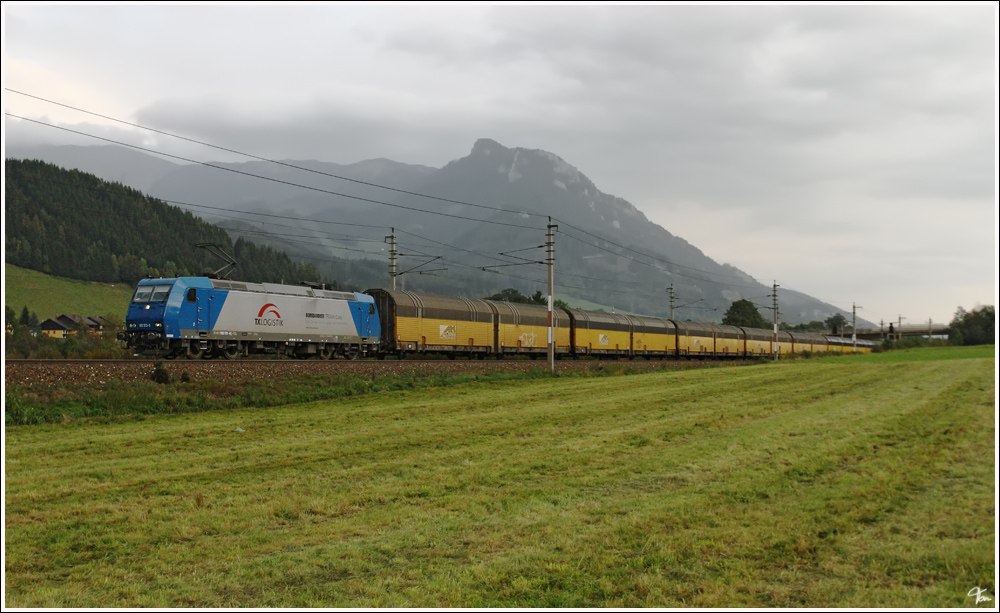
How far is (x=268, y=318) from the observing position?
1318 inches

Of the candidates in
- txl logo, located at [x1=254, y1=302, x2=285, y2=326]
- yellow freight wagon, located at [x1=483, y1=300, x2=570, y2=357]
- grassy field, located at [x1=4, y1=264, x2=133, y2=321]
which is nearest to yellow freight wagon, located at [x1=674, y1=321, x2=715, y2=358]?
yellow freight wagon, located at [x1=483, y1=300, x2=570, y2=357]

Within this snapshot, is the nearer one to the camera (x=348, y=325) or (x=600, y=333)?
(x=348, y=325)

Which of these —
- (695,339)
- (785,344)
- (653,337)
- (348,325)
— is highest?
(348,325)

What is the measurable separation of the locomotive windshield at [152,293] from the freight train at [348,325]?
0.19 feet

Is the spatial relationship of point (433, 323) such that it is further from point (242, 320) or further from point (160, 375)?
point (160, 375)

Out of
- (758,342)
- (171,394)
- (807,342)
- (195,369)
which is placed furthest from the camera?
(807,342)

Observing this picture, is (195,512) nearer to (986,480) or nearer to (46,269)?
(986,480)

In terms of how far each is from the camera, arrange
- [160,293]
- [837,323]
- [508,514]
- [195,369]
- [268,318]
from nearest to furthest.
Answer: [508,514]
[195,369]
[160,293]
[268,318]
[837,323]

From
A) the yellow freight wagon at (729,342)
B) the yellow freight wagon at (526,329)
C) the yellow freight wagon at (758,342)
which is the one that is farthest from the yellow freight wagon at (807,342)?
the yellow freight wagon at (526,329)

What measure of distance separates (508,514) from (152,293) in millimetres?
26418

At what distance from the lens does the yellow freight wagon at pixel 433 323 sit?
40.7m

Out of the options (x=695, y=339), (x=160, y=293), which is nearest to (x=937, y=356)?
(x=695, y=339)

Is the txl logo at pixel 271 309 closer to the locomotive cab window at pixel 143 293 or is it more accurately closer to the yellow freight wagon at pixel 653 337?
the locomotive cab window at pixel 143 293
